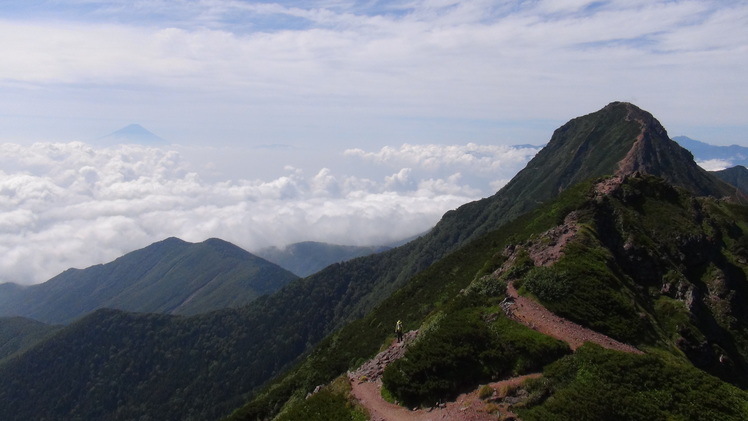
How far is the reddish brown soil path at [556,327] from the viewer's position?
1291 inches

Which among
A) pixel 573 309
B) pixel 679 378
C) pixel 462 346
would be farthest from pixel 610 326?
pixel 462 346

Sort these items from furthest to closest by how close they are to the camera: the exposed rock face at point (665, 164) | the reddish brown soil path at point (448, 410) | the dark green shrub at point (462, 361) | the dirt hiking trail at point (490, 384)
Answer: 1. the exposed rock face at point (665, 164)
2. the dark green shrub at point (462, 361)
3. the dirt hiking trail at point (490, 384)
4. the reddish brown soil path at point (448, 410)

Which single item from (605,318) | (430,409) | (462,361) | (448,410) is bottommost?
(430,409)

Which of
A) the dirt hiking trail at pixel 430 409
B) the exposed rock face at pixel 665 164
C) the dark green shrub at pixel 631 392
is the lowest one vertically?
the dirt hiking trail at pixel 430 409

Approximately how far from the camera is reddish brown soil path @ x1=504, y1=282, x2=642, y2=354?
3278 cm

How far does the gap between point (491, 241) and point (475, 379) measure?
57.2m

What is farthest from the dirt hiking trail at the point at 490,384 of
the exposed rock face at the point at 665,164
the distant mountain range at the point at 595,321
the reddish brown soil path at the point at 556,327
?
the exposed rock face at the point at 665,164

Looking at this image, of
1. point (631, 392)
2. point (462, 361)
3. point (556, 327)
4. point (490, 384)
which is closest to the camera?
point (631, 392)

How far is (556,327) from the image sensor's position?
112 feet

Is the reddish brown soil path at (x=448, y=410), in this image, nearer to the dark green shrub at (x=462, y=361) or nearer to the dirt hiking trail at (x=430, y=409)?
the dirt hiking trail at (x=430, y=409)

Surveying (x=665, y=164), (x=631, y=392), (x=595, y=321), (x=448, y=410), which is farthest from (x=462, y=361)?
(x=665, y=164)

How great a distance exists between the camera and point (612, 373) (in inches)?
1036

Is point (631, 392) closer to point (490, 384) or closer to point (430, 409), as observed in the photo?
point (490, 384)

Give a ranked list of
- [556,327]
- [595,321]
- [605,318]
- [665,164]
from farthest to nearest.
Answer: [665,164]
[605,318]
[595,321]
[556,327]
